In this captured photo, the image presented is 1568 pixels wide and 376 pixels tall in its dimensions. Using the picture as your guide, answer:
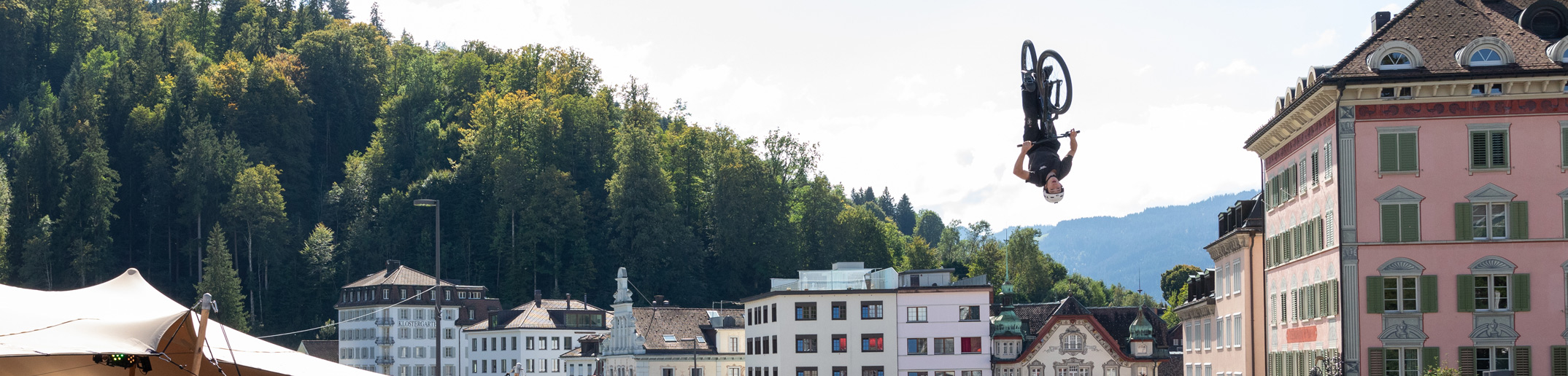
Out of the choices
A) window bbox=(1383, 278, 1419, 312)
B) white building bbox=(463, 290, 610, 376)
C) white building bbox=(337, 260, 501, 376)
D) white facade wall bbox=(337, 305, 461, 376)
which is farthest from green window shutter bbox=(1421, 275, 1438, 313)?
white facade wall bbox=(337, 305, 461, 376)

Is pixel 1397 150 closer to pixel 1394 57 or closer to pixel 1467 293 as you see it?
pixel 1394 57

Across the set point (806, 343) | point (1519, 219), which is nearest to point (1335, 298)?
point (1519, 219)

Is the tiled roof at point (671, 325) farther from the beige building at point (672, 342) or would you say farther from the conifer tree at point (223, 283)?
the conifer tree at point (223, 283)

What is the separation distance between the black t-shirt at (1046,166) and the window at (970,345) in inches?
3371

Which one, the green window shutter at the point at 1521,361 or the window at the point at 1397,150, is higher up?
the window at the point at 1397,150

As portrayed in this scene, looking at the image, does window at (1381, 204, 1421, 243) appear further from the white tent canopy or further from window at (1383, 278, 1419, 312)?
the white tent canopy

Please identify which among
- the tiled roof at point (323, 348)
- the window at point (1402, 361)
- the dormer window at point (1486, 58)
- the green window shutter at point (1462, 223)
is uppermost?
the dormer window at point (1486, 58)

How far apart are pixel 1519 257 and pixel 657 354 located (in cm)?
7322

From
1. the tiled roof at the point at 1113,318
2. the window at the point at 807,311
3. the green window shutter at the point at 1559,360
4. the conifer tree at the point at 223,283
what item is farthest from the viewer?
the conifer tree at the point at 223,283

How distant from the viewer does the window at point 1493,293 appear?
4522cm

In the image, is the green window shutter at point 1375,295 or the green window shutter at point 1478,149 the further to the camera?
the green window shutter at point 1478,149

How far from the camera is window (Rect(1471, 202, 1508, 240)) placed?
151ft

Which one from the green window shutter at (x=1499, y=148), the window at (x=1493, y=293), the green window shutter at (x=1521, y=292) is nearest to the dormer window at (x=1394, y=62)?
the green window shutter at (x=1499, y=148)

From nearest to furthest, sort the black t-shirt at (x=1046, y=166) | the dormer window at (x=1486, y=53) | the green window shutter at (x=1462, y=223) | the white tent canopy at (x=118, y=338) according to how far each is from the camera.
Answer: the black t-shirt at (x=1046, y=166), the white tent canopy at (x=118, y=338), the dormer window at (x=1486, y=53), the green window shutter at (x=1462, y=223)
